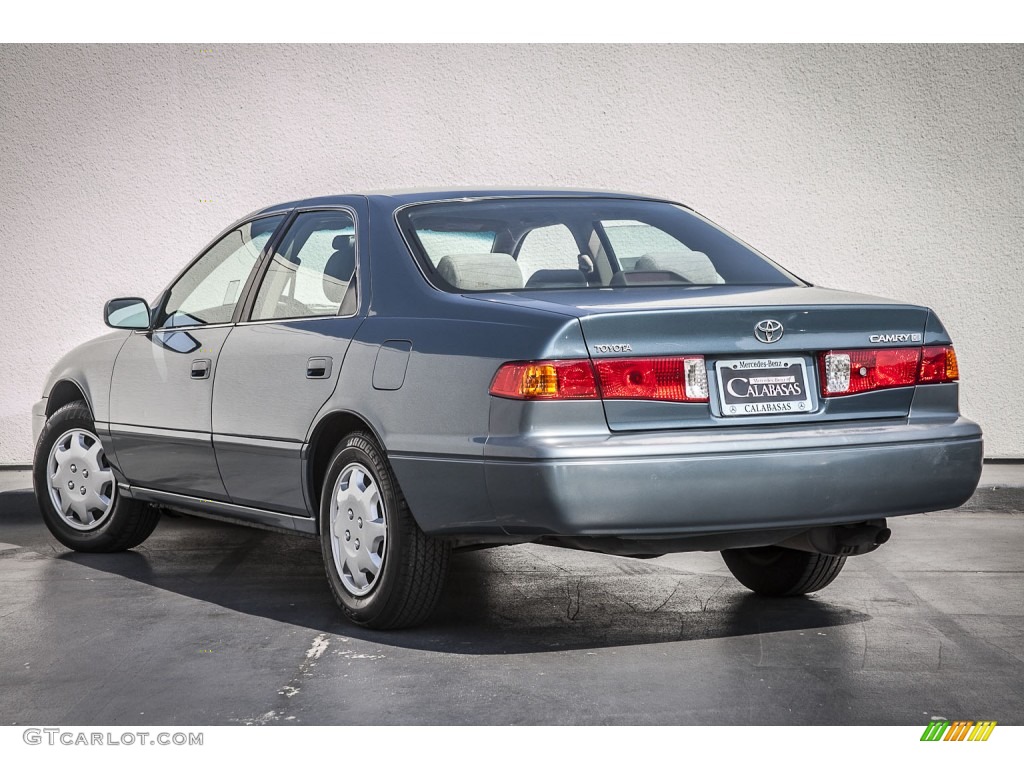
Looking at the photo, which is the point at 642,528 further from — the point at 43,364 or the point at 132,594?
the point at 43,364

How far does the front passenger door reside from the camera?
233 inches

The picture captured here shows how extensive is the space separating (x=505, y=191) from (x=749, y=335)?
1.55 metres

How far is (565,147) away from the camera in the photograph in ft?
31.2

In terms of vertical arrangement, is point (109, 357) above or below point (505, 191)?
below

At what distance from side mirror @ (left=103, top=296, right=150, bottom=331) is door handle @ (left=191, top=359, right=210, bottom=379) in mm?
610

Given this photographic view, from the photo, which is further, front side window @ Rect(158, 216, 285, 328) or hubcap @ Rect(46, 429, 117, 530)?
hubcap @ Rect(46, 429, 117, 530)

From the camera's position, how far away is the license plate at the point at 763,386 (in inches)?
173

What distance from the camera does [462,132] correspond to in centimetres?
951

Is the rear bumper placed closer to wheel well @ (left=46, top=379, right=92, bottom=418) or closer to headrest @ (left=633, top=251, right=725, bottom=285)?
headrest @ (left=633, top=251, right=725, bottom=285)

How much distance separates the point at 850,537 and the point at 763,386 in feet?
2.26

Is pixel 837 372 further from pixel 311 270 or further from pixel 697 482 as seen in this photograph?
pixel 311 270
